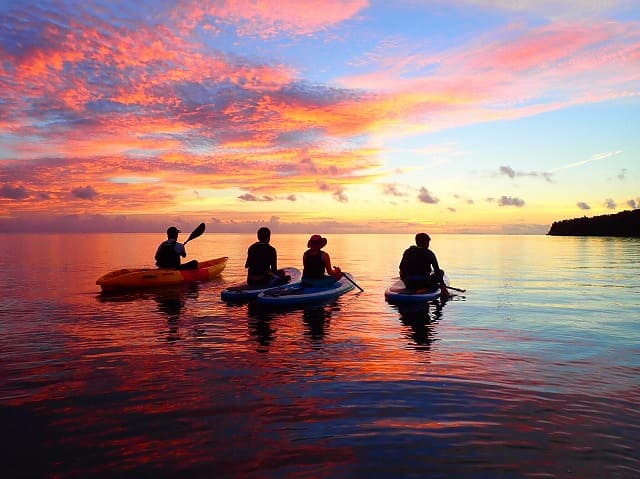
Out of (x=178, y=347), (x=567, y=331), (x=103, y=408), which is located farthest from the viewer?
(x=567, y=331)

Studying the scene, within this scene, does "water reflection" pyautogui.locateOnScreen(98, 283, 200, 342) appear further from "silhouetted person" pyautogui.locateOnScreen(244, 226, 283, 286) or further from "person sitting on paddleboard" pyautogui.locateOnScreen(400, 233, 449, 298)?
"person sitting on paddleboard" pyautogui.locateOnScreen(400, 233, 449, 298)

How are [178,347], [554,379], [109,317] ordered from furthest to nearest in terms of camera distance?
[109,317] < [178,347] < [554,379]

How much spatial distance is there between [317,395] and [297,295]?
9.53 metres

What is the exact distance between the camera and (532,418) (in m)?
6.70

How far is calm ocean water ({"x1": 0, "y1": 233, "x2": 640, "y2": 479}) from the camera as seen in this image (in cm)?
538

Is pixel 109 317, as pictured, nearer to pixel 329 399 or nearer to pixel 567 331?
pixel 329 399

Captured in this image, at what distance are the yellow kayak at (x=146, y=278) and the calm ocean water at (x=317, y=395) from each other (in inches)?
205

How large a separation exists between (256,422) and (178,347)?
506cm

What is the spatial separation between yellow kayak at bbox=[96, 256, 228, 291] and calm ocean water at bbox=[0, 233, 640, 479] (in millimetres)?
5199

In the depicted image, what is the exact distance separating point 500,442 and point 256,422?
10.7 ft

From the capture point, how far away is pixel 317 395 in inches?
298

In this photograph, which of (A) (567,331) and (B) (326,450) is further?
(A) (567,331)

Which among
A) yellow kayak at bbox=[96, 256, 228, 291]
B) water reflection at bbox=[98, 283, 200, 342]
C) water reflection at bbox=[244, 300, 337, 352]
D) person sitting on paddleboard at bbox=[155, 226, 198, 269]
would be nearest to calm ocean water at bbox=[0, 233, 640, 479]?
water reflection at bbox=[244, 300, 337, 352]

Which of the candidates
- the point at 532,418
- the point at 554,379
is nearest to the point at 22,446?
the point at 532,418
